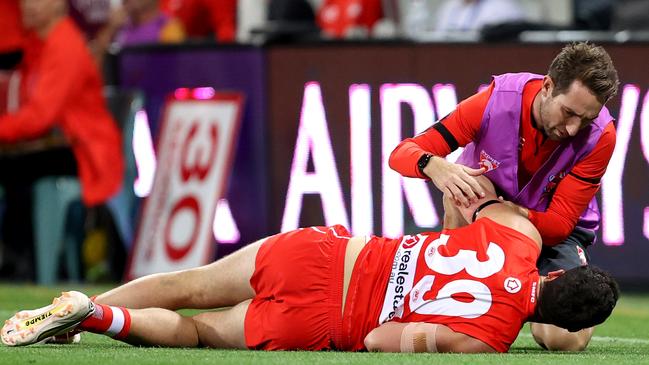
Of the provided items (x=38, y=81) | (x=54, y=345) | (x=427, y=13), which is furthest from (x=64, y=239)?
(x=54, y=345)

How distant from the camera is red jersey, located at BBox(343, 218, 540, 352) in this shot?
6.30 m

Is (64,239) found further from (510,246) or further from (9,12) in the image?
(510,246)

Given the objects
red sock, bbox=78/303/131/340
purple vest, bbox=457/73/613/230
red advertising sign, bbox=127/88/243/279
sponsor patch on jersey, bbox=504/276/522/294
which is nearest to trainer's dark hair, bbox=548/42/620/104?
purple vest, bbox=457/73/613/230

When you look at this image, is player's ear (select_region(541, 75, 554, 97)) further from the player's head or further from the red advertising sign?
the red advertising sign

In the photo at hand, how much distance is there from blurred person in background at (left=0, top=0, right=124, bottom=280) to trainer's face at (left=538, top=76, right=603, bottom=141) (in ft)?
18.3

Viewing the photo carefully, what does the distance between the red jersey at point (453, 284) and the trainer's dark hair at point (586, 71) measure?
2.21 ft

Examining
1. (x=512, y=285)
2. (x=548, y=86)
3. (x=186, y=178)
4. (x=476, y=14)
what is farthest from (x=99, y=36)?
(x=512, y=285)

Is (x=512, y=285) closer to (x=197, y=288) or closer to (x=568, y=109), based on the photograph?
(x=568, y=109)

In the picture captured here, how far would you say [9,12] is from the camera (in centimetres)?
1301

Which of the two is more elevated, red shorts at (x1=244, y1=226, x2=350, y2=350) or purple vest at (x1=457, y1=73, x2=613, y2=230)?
purple vest at (x1=457, y1=73, x2=613, y2=230)

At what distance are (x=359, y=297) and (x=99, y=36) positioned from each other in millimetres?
7993

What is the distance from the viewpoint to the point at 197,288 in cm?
675

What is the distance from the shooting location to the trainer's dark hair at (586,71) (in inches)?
255

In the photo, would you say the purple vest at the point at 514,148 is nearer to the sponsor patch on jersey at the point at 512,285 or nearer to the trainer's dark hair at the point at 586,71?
the trainer's dark hair at the point at 586,71
